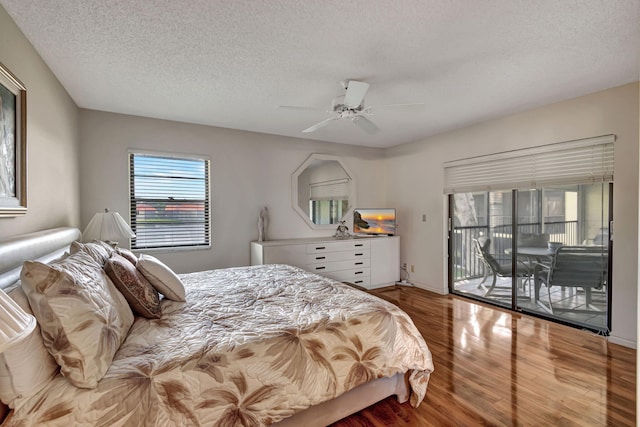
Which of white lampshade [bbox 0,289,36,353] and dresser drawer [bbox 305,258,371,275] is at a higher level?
white lampshade [bbox 0,289,36,353]

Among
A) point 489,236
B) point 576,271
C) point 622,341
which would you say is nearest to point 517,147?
point 489,236

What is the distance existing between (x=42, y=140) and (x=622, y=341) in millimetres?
5174

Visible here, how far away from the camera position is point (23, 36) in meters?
1.84

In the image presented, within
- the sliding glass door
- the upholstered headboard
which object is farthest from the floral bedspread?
the sliding glass door

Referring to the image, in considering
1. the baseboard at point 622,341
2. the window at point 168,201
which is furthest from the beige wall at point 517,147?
the window at point 168,201

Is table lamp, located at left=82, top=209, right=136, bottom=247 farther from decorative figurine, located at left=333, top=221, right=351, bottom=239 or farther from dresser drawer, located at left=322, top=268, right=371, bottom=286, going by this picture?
decorative figurine, located at left=333, top=221, right=351, bottom=239

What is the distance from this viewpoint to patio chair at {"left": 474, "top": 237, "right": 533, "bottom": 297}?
351 cm

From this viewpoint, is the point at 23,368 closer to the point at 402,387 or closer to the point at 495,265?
the point at 402,387

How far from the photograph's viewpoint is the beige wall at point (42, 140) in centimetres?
169

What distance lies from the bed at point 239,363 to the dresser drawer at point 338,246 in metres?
1.90

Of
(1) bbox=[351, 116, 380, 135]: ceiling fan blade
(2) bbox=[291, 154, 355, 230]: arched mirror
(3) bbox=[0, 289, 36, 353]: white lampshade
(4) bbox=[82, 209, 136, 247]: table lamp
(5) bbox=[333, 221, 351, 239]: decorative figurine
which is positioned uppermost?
(1) bbox=[351, 116, 380, 135]: ceiling fan blade

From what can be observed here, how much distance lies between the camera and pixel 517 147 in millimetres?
3430

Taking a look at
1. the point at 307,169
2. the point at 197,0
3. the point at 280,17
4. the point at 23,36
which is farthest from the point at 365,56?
the point at 307,169

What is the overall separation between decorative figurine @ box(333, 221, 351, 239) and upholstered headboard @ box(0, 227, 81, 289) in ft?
11.3
